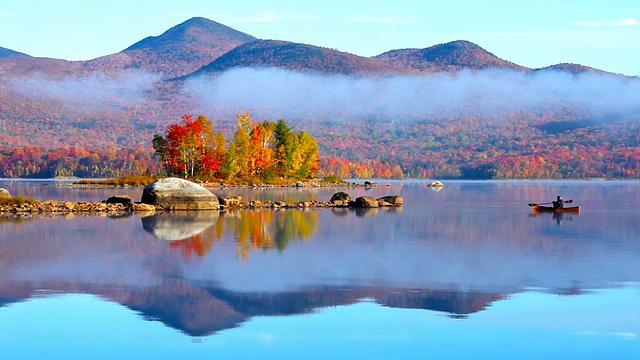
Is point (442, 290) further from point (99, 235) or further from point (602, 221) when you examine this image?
point (602, 221)

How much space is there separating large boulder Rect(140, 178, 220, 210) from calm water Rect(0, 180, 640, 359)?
516 inches

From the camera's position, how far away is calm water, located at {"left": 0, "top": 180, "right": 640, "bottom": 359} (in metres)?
13.1

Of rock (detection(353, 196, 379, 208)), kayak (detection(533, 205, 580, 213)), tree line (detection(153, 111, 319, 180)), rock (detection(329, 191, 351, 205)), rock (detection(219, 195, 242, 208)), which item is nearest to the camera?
rock (detection(219, 195, 242, 208))

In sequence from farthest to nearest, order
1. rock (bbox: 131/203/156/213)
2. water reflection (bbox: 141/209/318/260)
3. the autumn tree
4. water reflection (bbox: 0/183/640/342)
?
1. the autumn tree
2. rock (bbox: 131/203/156/213)
3. water reflection (bbox: 141/209/318/260)
4. water reflection (bbox: 0/183/640/342)

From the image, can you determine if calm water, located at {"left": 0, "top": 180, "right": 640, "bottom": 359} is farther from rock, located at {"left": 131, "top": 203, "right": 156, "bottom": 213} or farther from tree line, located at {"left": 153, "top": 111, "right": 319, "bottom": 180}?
tree line, located at {"left": 153, "top": 111, "right": 319, "bottom": 180}

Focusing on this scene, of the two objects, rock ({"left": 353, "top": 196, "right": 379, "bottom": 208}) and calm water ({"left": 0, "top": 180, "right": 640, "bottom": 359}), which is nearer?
calm water ({"left": 0, "top": 180, "right": 640, "bottom": 359})

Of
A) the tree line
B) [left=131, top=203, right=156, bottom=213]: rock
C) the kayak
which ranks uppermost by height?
the tree line

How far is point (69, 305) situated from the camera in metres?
16.0

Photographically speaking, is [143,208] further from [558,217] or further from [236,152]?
[236,152]

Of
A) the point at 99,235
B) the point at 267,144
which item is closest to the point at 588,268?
the point at 99,235

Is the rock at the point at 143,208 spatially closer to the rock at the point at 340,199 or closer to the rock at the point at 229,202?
the rock at the point at 229,202

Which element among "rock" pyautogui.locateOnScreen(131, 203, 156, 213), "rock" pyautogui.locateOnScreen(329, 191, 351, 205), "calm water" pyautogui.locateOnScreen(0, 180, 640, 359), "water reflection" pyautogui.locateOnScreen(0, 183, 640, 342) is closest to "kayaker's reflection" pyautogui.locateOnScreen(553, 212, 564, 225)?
"water reflection" pyautogui.locateOnScreen(0, 183, 640, 342)

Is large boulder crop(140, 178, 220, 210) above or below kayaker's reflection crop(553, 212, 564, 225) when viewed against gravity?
above

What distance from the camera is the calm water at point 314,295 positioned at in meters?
13.1
